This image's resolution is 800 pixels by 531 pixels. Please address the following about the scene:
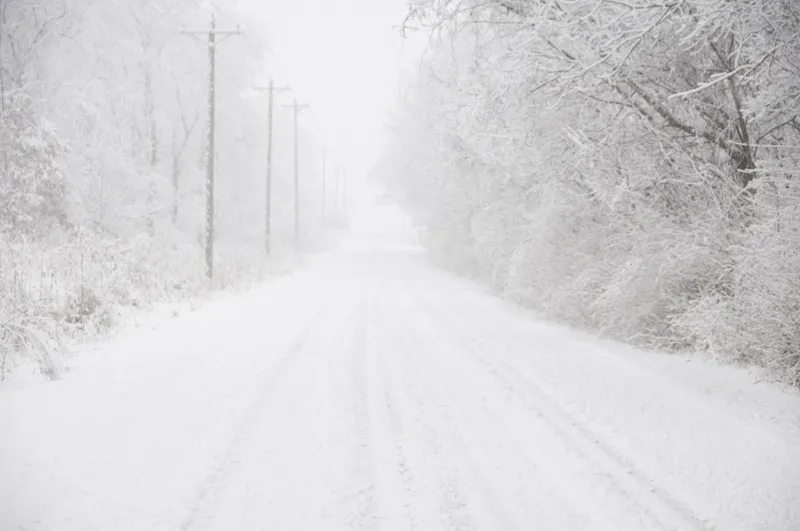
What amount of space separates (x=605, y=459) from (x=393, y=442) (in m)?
1.65

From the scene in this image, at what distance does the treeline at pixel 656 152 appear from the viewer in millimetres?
5051

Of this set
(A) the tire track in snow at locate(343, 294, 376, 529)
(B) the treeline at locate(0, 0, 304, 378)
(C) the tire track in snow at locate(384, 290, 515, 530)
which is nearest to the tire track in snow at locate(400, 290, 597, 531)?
(C) the tire track in snow at locate(384, 290, 515, 530)

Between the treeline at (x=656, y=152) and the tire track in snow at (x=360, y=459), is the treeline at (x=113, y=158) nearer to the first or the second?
the tire track in snow at (x=360, y=459)

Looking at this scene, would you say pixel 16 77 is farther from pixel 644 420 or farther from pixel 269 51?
pixel 644 420

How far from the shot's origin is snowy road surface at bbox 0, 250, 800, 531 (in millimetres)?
3049

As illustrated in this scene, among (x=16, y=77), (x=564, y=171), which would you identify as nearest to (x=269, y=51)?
(x=16, y=77)

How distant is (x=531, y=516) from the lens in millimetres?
3023

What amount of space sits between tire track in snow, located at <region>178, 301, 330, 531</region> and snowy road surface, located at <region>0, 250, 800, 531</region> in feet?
0.05

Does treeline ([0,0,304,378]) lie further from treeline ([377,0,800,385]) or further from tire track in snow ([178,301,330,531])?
treeline ([377,0,800,385])

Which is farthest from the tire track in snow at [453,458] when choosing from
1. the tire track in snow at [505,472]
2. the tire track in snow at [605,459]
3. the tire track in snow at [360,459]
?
the tire track in snow at [605,459]

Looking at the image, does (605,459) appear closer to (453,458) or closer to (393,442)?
(453,458)

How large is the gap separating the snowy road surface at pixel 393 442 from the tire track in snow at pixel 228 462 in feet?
0.05

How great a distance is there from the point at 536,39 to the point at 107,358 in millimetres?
6875

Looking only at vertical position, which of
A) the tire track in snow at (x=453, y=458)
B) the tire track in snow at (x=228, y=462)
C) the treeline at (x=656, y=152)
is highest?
the treeline at (x=656, y=152)
